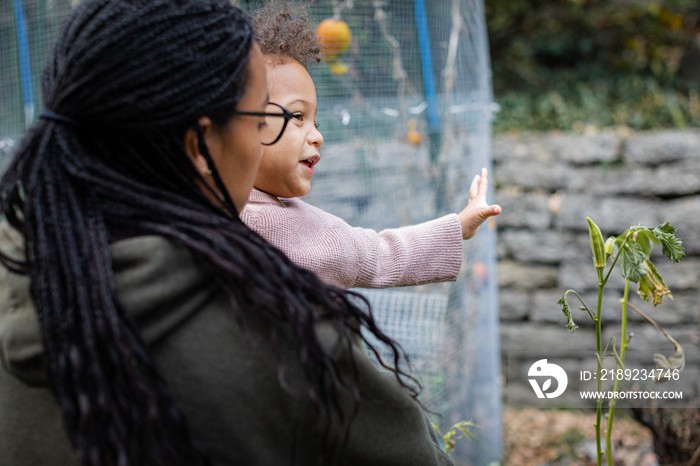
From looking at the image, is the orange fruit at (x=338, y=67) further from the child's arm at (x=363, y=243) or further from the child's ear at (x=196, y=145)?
the child's ear at (x=196, y=145)

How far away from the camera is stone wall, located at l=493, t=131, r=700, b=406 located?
162 inches

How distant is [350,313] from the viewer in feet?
2.96

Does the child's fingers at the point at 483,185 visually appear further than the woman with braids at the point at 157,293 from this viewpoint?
Yes

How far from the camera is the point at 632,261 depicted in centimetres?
113

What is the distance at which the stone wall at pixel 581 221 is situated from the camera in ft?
13.5

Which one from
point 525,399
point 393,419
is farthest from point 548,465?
point 393,419

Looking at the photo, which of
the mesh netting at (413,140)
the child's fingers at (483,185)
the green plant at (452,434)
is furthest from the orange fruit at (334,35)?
the green plant at (452,434)

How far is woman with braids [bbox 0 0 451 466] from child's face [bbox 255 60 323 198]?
0.52 meters

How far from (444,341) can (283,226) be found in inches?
68.8

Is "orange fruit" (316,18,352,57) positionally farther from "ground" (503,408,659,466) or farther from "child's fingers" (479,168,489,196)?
"ground" (503,408,659,466)

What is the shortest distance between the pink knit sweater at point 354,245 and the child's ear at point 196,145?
44cm

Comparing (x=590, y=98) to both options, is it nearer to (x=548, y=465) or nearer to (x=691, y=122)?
(x=691, y=122)

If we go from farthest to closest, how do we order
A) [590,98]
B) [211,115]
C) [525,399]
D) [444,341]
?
1. [590,98]
2. [525,399]
3. [444,341]
4. [211,115]

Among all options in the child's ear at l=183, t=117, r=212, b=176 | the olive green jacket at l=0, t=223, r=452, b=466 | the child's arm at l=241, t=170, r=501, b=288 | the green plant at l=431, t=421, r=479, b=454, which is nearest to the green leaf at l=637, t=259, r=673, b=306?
the child's arm at l=241, t=170, r=501, b=288
